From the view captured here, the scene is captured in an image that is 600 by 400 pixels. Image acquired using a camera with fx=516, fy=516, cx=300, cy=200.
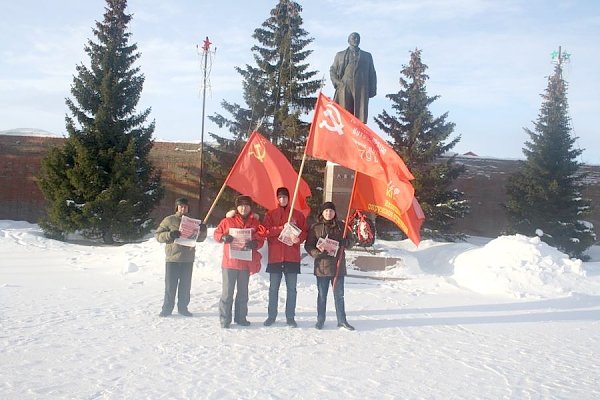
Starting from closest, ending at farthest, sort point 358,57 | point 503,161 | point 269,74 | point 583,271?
point 583,271
point 358,57
point 269,74
point 503,161

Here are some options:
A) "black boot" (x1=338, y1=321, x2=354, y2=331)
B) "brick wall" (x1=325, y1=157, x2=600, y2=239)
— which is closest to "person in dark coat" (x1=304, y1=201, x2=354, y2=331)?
"black boot" (x1=338, y1=321, x2=354, y2=331)

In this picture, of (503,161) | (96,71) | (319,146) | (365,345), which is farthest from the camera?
(503,161)

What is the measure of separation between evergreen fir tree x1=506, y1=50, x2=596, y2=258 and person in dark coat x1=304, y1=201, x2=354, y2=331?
13.4 m

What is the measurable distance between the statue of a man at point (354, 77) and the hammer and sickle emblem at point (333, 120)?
434 cm

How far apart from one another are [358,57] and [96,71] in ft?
32.0

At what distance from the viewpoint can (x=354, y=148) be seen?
6.34 m

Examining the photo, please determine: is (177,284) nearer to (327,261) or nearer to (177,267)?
(177,267)

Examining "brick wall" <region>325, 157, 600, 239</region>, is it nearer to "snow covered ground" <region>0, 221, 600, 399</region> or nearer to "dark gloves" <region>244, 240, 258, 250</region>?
"snow covered ground" <region>0, 221, 600, 399</region>

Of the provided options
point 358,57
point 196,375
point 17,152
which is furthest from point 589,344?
point 17,152

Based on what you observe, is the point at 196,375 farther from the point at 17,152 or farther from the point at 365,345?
the point at 17,152

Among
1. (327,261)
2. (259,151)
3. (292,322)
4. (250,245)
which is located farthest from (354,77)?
(292,322)

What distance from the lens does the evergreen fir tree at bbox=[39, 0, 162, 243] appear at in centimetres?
1515

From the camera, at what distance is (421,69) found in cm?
1967

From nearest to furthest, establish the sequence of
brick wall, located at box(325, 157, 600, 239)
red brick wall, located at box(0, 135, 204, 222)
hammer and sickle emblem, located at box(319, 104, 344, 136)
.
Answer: hammer and sickle emblem, located at box(319, 104, 344, 136) → red brick wall, located at box(0, 135, 204, 222) → brick wall, located at box(325, 157, 600, 239)
